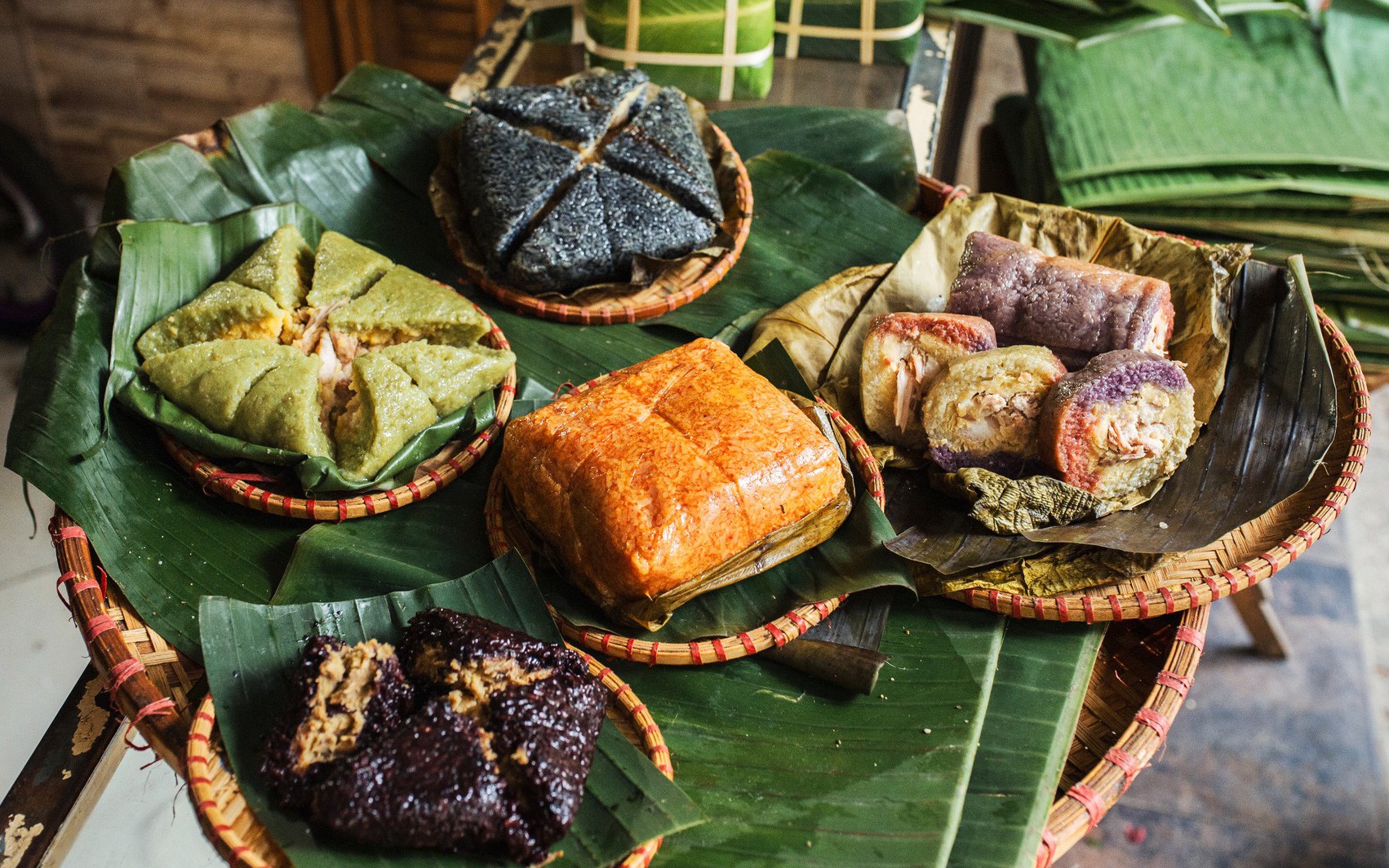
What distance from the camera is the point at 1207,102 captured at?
155 inches

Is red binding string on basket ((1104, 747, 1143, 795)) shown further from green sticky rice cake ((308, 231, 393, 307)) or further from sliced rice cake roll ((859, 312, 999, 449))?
green sticky rice cake ((308, 231, 393, 307))

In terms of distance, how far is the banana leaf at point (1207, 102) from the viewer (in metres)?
3.70

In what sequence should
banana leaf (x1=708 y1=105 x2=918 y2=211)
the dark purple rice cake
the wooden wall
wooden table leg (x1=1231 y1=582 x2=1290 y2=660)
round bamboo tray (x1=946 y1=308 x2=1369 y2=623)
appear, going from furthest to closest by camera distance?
the wooden wall → wooden table leg (x1=1231 y1=582 x2=1290 y2=660) → banana leaf (x1=708 y1=105 x2=918 y2=211) → round bamboo tray (x1=946 y1=308 x2=1369 y2=623) → the dark purple rice cake

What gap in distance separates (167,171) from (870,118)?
2306 mm

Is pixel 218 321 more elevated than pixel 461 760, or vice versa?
pixel 218 321

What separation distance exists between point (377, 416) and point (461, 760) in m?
1.03

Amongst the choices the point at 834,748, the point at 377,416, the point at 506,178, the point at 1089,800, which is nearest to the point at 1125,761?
the point at 1089,800

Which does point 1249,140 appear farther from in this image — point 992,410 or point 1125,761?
point 1125,761

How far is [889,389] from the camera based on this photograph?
266cm

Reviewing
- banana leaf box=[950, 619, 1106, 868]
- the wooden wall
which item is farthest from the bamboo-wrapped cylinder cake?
the wooden wall

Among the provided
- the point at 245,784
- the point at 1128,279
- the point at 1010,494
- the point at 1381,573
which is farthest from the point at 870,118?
the point at 1381,573

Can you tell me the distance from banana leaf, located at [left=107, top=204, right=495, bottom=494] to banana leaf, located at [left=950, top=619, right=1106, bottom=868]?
56.5 inches

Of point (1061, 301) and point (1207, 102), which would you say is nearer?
point (1061, 301)

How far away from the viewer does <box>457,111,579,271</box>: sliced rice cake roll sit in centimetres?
301
